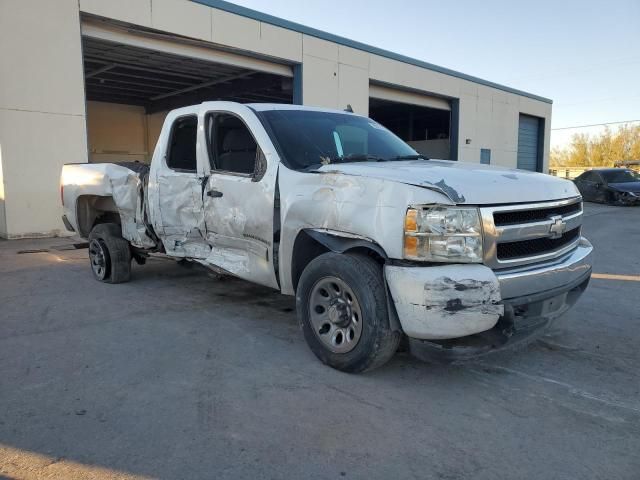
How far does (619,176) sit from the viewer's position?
2148 centimetres

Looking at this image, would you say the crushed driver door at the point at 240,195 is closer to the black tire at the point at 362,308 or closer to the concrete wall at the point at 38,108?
the black tire at the point at 362,308

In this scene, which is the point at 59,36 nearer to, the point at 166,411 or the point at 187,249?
the point at 187,249

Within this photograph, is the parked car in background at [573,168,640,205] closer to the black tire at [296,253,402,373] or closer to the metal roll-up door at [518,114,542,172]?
the metal roll-up door at [518,114,542,172]

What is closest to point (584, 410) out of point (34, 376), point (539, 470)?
point (539, 470)

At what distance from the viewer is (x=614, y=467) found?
2.61 metres

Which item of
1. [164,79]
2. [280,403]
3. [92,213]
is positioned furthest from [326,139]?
[164,79]

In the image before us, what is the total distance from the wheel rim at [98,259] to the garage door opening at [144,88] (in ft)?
25.0

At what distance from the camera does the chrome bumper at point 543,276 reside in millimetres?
3268

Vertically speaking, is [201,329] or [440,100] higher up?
[440,100]

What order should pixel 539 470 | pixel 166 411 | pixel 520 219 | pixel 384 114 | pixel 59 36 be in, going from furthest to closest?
pixel 384 114 → pixel 59 36 → pixel 520 219 → pixel 166 411 → pixel 539 470

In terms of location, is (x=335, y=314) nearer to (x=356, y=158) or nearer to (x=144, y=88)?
(x=356, y=158)

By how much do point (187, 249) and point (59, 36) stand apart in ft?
26.8

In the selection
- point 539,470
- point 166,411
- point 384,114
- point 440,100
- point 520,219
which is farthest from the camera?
point 384,114

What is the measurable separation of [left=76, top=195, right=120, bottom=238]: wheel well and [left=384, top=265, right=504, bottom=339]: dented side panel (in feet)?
16.2
